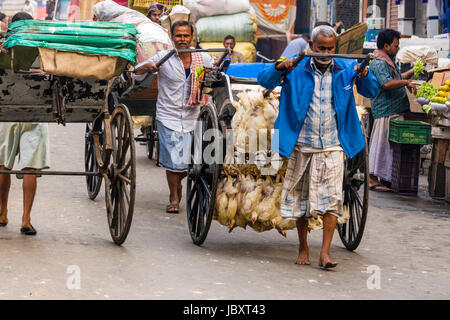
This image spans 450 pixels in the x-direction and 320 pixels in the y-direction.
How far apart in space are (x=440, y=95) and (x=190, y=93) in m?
3.34

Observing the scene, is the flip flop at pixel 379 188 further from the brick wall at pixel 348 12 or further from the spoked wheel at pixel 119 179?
the brick wall at pixel 348 12

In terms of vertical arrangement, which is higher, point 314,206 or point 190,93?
point 190,93

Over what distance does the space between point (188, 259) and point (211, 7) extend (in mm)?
14097

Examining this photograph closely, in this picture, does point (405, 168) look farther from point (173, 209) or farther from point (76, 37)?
point (76, 37)

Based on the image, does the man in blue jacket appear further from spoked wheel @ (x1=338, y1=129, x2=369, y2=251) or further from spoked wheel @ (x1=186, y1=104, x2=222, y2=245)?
spoked wheel @ (x1=186, y1=104, x2=222, y2=245)

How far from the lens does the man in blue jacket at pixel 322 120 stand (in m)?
6.53

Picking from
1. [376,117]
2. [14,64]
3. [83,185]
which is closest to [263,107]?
[14,64]

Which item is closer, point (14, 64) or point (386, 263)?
point (14, 64)

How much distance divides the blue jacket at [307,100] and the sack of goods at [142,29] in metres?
2.52

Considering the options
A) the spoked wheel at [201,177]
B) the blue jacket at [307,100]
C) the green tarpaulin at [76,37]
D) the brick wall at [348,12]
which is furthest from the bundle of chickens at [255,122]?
the brick wall at [348,12]

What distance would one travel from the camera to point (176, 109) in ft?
29.8

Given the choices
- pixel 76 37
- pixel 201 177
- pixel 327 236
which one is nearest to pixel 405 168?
pixel 201 177

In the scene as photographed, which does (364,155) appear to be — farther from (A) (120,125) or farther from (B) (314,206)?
(A) (120,125)

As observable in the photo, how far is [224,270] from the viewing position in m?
6.42
